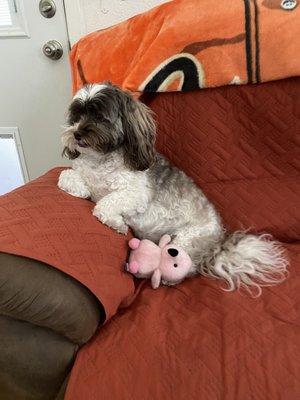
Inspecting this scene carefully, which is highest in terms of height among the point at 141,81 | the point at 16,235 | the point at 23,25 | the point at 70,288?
the point at 23,25

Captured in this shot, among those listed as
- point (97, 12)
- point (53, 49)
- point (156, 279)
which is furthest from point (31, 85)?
point (156, 279)

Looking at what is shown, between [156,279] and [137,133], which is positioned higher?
[137,133]

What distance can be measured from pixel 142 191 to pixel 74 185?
238 mm

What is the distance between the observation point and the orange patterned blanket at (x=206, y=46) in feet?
4.14

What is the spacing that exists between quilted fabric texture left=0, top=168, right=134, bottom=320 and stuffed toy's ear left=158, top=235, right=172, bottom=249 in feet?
0.48

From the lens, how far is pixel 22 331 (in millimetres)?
1002

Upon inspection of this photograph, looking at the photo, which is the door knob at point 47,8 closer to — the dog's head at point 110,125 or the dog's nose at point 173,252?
the dog's head at point 110,125

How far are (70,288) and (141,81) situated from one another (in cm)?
77

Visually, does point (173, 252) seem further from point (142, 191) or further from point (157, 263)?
point (142, 191)

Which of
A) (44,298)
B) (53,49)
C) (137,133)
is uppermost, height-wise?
(53,49)

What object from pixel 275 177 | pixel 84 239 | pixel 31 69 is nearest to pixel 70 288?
pixel 84 239

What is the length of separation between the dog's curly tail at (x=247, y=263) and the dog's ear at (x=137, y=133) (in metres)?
0.40

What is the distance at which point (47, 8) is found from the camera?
1.64 m

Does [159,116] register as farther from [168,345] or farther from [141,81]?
[168,345]
